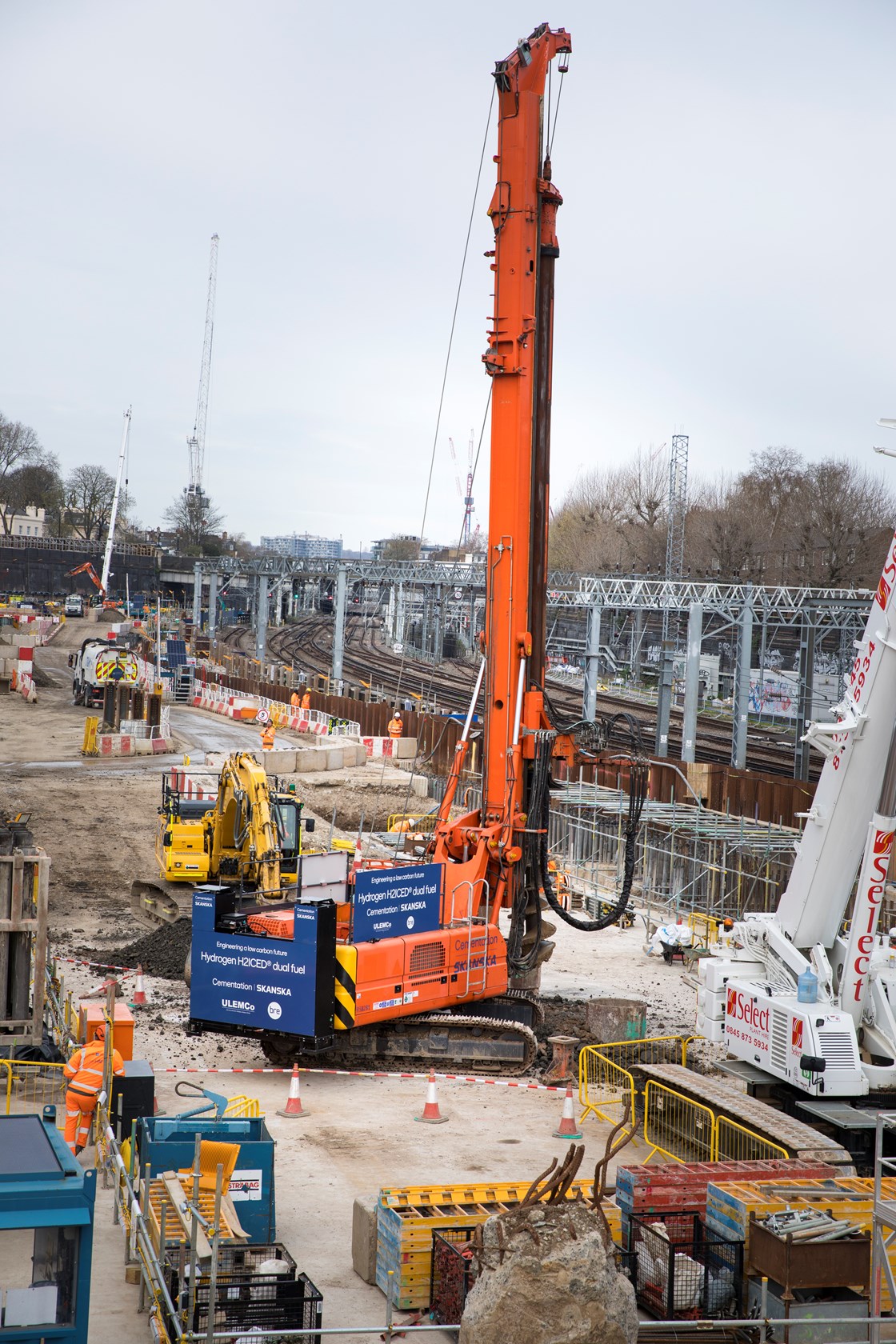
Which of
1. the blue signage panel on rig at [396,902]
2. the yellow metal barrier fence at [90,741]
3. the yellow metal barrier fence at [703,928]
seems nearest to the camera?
the blue signage panel on rig at [396,902]

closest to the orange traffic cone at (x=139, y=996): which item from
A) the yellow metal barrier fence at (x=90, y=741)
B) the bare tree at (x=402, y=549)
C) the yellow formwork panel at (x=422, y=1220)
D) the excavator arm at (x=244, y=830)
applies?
the excavator arm at (x=244, y=830)

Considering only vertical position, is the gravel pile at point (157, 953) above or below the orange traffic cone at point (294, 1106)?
below

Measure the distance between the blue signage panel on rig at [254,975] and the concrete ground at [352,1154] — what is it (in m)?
0.84

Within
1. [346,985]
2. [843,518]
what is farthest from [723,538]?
[346,985]

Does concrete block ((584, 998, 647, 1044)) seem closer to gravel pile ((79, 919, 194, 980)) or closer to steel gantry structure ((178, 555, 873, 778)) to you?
gravel pile ((79, 919, 194, 980))

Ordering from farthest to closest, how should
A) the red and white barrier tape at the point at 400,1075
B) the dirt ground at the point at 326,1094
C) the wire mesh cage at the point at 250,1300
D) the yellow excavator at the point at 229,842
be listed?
1. the yellow excavator at the point at 229,842
2. the red and white barrier tape at the point at 400,1075
3. the dirt ground at the point at 326,1094
4. the wire mesh cage at the point at 250,1300

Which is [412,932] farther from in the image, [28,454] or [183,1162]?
[28,454]

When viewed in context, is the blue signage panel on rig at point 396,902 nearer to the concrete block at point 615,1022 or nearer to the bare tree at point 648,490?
the concrete block at point 615,1022

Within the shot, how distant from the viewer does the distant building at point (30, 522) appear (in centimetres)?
13962

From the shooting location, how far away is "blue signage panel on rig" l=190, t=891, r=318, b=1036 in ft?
47.8

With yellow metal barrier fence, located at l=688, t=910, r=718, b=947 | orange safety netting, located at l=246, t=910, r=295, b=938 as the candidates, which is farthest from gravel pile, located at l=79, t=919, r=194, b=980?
yellow metal barrier fence, located at l=688, t=910, r=718, b=947

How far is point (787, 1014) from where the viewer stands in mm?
12914

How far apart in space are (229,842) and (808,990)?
465 inches

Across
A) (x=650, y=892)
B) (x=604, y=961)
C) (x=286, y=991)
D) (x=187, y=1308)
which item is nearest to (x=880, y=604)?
(x=286, y=991)
